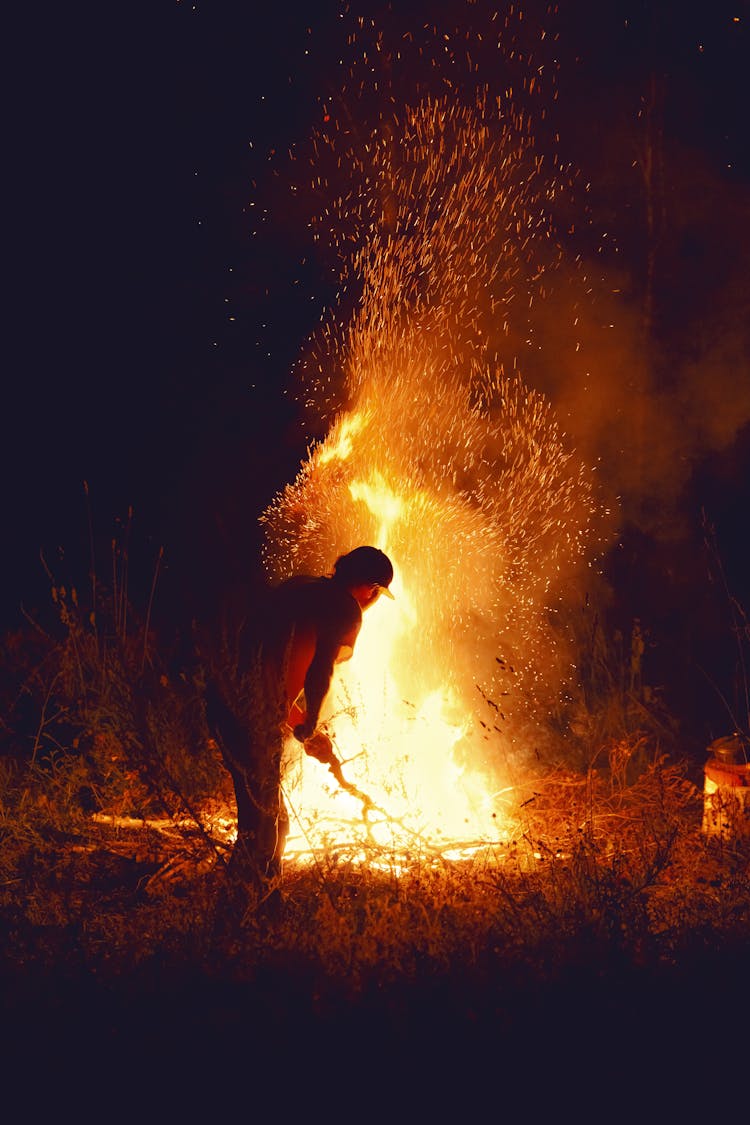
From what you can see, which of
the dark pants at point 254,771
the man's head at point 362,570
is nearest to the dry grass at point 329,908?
the dark pants at point 254,771

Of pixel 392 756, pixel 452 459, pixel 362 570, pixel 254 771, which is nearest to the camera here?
pixel 254 771

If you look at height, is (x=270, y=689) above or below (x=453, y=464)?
below

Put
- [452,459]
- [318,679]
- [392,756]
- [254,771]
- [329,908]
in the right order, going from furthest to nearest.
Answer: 1. [452,459]
2. [392,756]
3. [318,679]
4. [254,771]
5. [329,908]

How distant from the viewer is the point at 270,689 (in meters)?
4.33

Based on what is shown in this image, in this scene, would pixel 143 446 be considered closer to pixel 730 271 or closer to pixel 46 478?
pixel 46 478

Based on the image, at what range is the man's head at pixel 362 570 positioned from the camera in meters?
4.76

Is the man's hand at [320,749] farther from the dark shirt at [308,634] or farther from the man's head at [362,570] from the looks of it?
the man's head at [362,570]

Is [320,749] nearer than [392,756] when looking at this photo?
Yes

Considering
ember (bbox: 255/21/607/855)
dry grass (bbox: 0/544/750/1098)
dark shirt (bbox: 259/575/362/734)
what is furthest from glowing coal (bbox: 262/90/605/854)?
dark shirt (bbox: 259/575/362/734)

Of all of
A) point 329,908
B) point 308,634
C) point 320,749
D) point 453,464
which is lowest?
point 329,908

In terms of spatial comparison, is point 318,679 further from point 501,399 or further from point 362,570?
point 501,399

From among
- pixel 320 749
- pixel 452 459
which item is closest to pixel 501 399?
pixel 452 459

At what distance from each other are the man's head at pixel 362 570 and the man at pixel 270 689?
9 centimetres

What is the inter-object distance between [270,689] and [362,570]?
80cm
